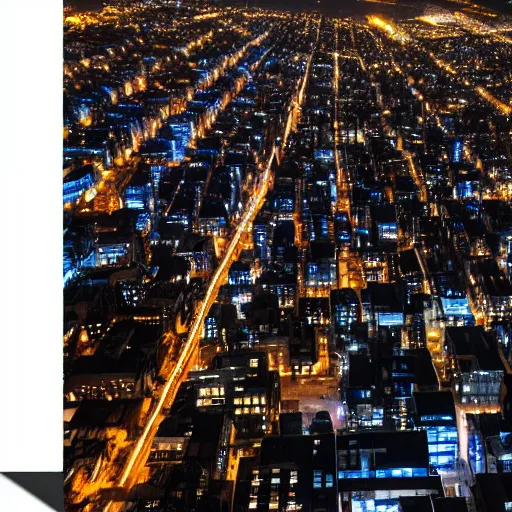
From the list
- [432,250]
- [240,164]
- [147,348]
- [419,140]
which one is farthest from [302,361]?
[419,140]

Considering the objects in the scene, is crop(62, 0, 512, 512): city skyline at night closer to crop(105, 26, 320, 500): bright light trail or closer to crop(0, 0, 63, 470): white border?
crop(105, 26, 320, 500): bright light trail

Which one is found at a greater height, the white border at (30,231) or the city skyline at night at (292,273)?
the white border at (30,231)

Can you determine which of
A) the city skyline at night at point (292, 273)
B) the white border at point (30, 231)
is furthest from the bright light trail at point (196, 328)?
the white border at point (30, 231)

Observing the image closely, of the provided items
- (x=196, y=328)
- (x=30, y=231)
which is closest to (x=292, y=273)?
(x=196, y=328)

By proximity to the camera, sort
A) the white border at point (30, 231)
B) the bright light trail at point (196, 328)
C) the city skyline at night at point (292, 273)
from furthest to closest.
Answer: the bright light trail at point (196, 328), the city skyline at night at point (292, 273), the white border at point (30, 231)

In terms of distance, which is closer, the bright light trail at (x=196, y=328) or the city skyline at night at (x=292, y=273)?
the city skyline at night at (x=292, y=273)

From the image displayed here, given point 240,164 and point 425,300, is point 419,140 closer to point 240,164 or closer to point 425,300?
point 240,164

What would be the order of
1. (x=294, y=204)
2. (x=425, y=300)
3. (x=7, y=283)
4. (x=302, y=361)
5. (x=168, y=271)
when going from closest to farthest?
(x=7, y=283)
(x=302, y=361)
(x=425, y=300)
(x=168, y=271)
(x=294, y=204)

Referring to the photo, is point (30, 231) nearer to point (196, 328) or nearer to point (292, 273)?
point (196, 328)

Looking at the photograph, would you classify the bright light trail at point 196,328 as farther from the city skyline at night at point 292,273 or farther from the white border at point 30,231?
the white border at point 30,231

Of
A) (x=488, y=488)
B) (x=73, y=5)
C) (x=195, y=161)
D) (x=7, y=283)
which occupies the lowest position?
(x=195, y=161)

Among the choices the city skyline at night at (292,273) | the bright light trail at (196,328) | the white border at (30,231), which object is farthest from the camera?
the bright light trail at (196,328)
